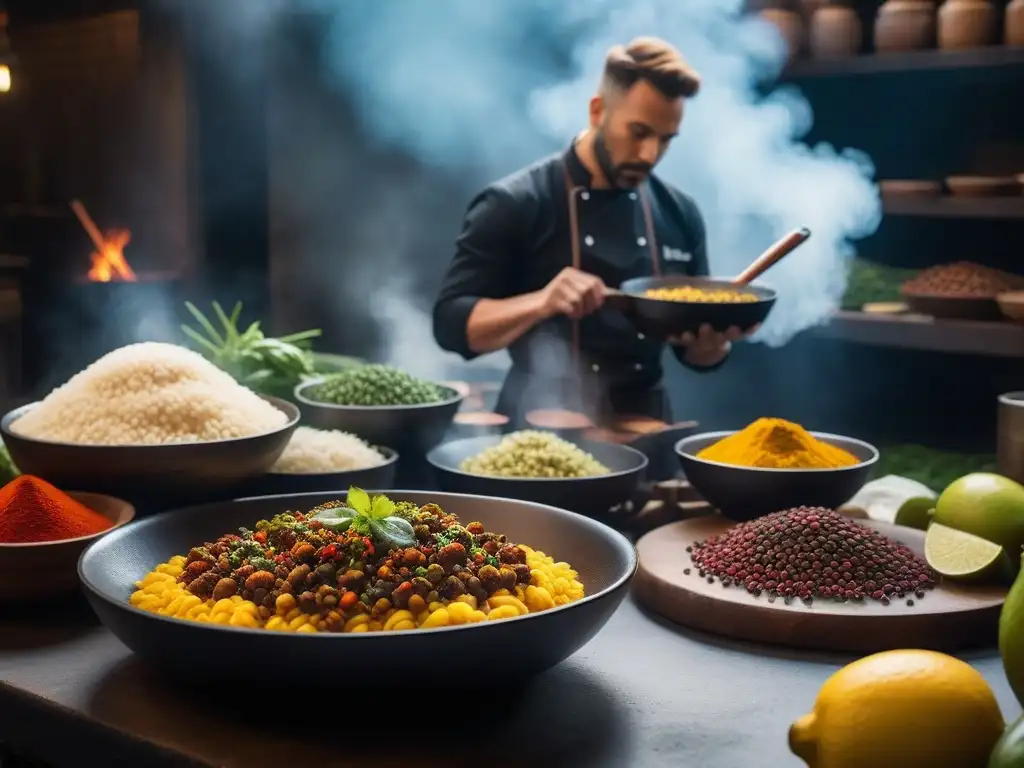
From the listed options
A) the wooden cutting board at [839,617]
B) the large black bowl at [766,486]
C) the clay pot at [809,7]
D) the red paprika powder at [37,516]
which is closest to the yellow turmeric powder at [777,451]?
the large black bowl at [766,486]

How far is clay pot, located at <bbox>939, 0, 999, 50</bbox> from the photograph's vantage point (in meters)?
4.19

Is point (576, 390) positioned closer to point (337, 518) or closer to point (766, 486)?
point (766, 486)

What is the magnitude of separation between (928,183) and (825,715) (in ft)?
12.3

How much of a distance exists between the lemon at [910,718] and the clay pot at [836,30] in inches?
157

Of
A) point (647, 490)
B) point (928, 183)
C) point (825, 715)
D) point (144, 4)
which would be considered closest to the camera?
point (825, 715)

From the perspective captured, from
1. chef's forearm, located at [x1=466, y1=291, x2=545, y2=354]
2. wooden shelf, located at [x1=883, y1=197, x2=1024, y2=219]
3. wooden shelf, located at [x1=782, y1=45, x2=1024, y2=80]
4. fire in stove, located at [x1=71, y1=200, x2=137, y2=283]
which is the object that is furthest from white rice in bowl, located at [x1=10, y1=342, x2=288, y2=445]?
fire in stove, located at [x1=71, y1=200, x2=137, y2=283]

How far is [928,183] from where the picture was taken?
14.4 ft

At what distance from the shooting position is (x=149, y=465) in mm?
1694

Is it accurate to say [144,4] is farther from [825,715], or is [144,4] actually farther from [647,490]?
[825,715]

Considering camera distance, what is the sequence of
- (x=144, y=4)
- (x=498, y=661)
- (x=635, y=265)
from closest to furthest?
(x=498, y=661) < (x=635, y=265) < (x=144, y=4)

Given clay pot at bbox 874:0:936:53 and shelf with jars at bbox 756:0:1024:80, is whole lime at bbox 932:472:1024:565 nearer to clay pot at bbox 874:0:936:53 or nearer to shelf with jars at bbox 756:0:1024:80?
shelf with jars at bbox 756:0:1024:80

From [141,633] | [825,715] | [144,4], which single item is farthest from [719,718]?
[144,4]

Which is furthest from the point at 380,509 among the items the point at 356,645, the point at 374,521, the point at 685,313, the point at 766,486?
the point at 685,313

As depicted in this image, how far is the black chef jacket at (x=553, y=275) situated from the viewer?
3398mm
